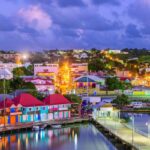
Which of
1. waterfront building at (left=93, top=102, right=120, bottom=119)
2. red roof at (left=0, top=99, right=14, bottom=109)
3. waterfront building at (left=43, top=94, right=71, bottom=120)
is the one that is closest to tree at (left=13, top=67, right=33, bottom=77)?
waterfront building at (left=93, top=102, right=120, bottom=119)

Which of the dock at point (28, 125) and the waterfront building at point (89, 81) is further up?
the waterfront building at point (89, 81)

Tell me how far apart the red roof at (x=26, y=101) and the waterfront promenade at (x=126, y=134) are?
6.34 metres

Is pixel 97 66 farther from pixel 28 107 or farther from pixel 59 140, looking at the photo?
→ pixel 59 140

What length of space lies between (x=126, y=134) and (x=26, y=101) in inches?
515

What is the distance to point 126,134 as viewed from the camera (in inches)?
1328

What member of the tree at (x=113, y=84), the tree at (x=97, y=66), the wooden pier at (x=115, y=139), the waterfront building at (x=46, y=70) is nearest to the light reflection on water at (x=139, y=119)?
the wooden pier at (x=115, y=139)

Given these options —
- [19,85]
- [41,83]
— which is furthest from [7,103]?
[41,83]

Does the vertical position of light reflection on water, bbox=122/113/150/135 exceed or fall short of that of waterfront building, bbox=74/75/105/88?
it falls short

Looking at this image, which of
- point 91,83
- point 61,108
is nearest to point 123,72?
point 91,83

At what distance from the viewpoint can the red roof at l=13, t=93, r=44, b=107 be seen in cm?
4321

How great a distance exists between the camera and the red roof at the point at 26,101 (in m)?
43.2

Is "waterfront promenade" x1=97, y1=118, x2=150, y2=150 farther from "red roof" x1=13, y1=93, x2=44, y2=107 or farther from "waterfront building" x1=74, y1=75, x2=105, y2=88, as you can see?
"waterfront building" x1=74, y1=75, x2=105, y2=88

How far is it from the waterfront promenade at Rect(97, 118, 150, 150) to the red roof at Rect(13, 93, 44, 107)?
250 inches

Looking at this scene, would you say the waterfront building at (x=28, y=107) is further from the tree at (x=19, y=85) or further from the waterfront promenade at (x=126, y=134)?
the tree at (x=19, y=85)
